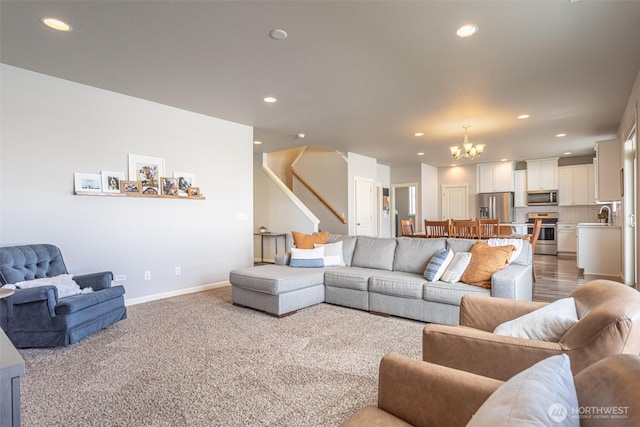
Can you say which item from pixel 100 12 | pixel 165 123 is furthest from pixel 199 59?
pixel 165 123

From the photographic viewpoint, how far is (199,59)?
10.9 feet

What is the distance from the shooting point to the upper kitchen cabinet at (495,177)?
9.79 meters

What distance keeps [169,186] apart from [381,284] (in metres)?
3.15

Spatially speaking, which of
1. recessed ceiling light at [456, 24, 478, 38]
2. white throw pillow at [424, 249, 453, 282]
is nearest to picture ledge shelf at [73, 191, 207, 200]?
white throw pillow at [424, 249, 453, 282]

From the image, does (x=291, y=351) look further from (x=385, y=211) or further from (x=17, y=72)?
(x=385, y=211)

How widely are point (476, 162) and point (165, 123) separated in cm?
868

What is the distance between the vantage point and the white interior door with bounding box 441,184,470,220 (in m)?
10.5

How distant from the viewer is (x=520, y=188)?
9.80m

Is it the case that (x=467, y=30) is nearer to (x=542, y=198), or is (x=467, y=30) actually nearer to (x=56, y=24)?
(x=56, y=24)

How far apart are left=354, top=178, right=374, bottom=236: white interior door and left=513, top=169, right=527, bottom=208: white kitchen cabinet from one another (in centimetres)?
435

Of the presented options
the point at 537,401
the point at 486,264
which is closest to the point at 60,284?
the point at 537,401

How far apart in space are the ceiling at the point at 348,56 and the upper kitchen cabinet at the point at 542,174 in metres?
4.06

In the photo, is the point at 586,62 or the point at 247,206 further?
the point at 247,206

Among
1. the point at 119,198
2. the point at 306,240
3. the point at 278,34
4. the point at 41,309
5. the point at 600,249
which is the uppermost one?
the point at 278,34
